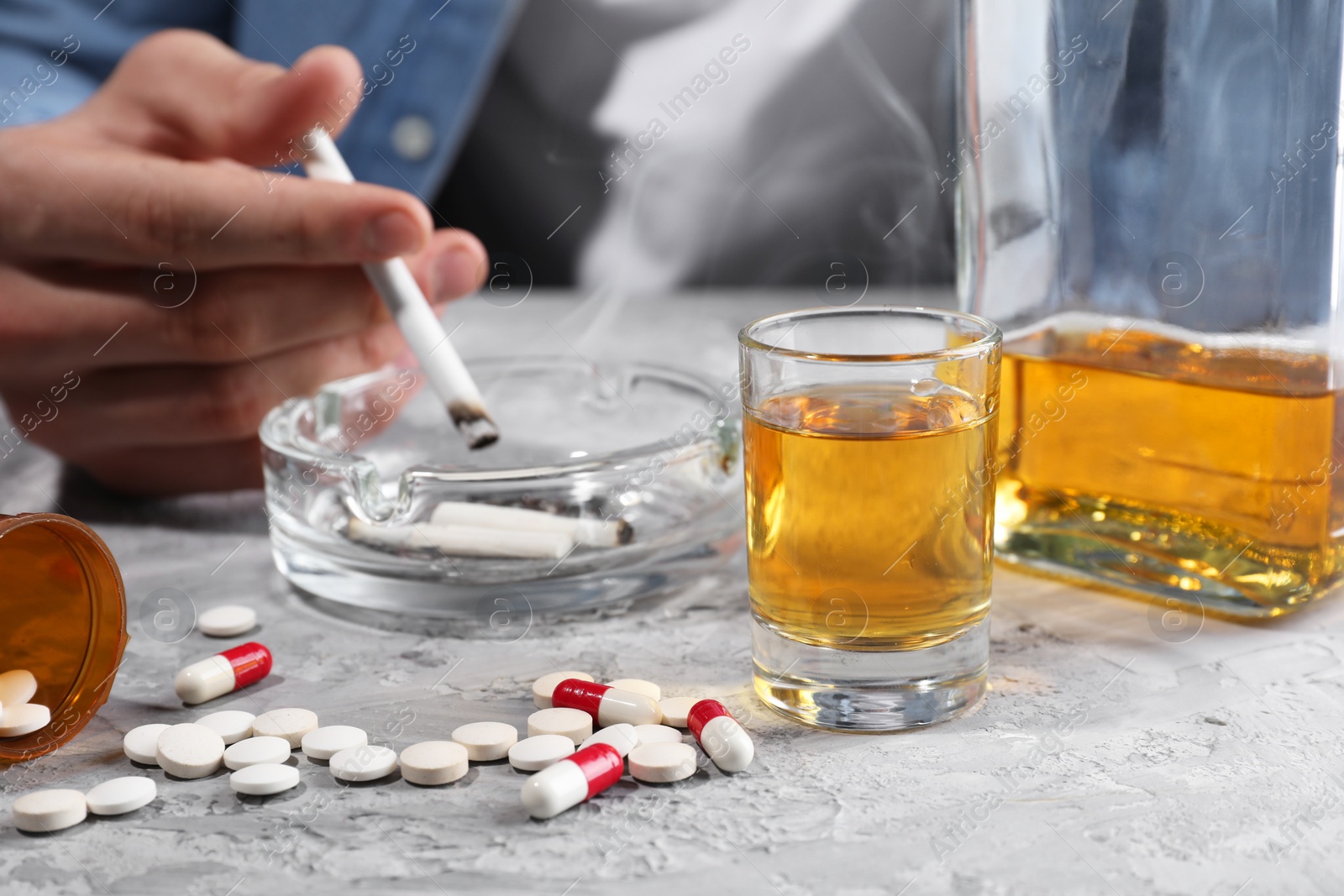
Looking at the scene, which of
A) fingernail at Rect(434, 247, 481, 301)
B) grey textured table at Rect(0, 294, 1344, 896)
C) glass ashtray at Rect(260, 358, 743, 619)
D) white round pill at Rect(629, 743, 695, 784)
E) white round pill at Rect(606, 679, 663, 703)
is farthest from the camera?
fingernail at Rect(434, 247, 481, 301)

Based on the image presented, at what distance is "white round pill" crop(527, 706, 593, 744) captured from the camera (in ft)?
2.76

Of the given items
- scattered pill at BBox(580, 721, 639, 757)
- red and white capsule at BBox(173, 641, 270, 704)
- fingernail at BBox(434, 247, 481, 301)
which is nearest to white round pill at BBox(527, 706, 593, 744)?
scattered pill at BBox(580, 721, 639, 757)

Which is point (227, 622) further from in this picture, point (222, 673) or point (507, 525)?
point (507, 525)

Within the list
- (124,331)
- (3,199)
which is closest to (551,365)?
(124,331)

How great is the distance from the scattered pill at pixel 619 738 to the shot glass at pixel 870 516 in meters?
Result: 0.11

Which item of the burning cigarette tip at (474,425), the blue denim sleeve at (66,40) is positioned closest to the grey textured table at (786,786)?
the burning cigarette tip at (474,425)

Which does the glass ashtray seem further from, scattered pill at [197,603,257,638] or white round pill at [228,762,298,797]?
white round pill at [228,762,298,797]

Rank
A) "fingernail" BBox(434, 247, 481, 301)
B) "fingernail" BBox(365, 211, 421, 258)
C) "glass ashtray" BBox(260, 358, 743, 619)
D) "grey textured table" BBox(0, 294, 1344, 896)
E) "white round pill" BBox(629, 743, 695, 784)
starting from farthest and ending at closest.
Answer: "fingernail" BBox(434, 247, 481, 301) → "fingernail" BBox(365, 211, 421, 258) → "glass ashtray" BBox(260, 358, 743, 619) → "white round pill" BBox(629, 743, 695, 784) → "grey textured table" BBox(0, 294, 1344, 896)

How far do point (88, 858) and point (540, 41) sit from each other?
5.38 ft

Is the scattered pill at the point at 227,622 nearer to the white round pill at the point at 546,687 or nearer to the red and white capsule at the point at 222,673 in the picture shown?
the red and white capsule at the point at 222,673

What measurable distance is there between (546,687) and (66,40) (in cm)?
146

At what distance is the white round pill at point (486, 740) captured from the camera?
814 mm

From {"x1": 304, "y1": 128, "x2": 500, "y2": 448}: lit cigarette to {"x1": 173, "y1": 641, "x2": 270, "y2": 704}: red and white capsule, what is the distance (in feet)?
1.00

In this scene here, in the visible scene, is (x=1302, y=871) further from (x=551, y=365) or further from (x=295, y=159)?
(x=295, y=159)
